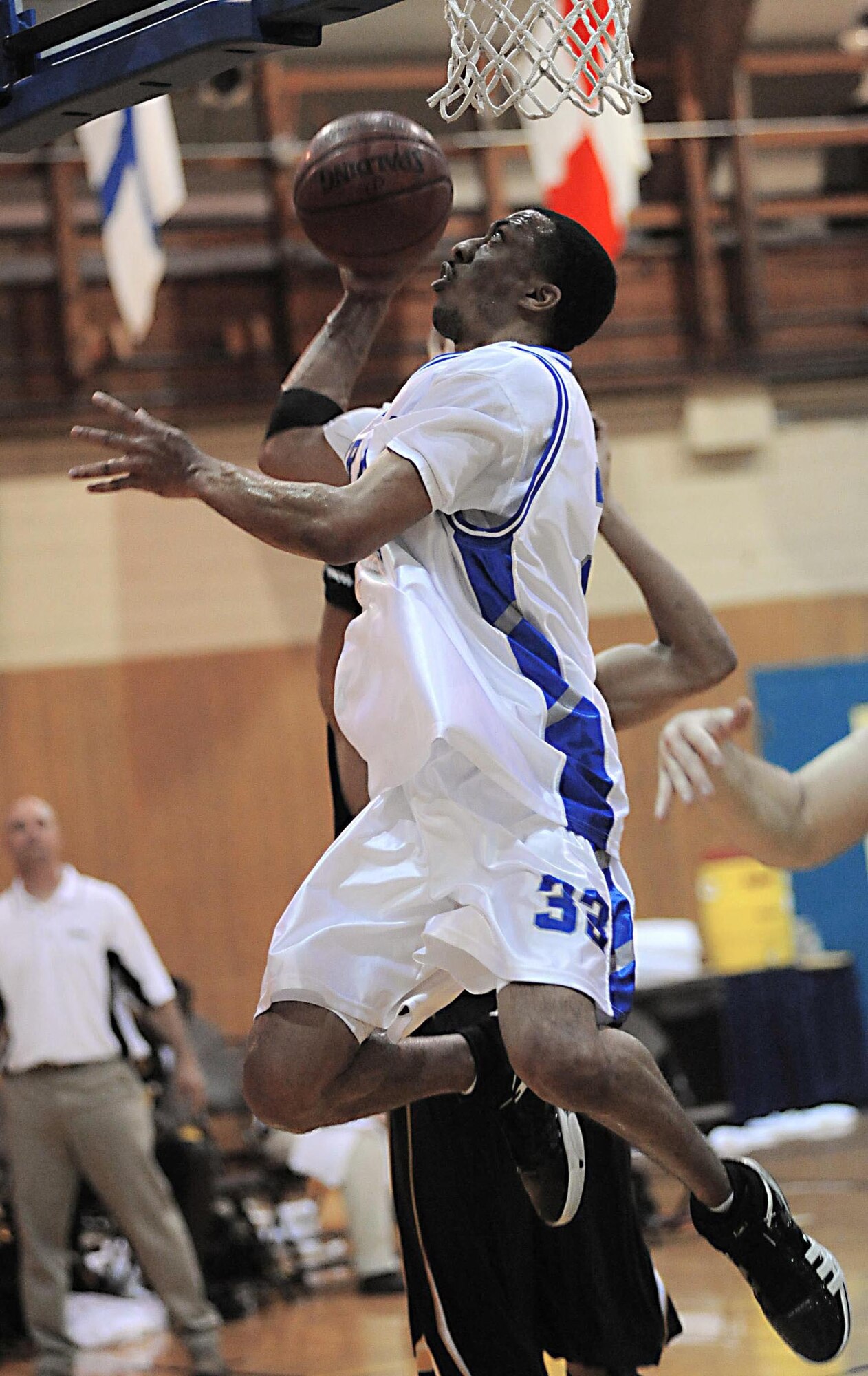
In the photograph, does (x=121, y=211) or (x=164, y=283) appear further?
(x=164, y=283)

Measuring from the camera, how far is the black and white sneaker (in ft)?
11.5

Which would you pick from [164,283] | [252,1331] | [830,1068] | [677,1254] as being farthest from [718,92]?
[252,1331]

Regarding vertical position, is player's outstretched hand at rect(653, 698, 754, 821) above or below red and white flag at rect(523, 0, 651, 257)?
below

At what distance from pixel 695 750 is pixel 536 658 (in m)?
0.76

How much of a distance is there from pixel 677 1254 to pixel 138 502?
19.8ft

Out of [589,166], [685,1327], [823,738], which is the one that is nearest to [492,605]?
[685,1327]

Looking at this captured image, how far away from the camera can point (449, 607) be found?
133 inches

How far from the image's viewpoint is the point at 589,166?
1009cm

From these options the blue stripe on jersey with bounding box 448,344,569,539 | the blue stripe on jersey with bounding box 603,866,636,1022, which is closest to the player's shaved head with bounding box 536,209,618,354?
the blue stripe on jersey with bounding box 448,344,569,539

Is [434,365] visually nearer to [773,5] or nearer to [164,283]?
[164,283]

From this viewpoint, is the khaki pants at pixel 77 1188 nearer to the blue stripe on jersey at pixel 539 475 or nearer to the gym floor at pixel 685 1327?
the gym floor at pixel 685 1327

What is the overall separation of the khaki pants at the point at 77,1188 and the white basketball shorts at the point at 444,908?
4303 millimetres

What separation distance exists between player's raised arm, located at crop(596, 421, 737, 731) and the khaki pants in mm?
3879

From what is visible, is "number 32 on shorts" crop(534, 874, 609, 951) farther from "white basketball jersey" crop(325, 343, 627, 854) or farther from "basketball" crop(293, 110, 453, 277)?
"basketball" crop(293, 110, 453, 277)
